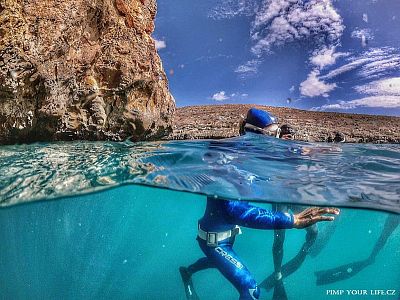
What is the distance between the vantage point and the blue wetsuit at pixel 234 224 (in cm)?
425

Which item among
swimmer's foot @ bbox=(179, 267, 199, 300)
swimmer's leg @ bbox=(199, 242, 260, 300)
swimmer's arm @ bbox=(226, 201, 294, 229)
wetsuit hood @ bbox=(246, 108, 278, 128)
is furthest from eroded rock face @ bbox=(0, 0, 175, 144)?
swimmer's arm @ bbox=(226, 201, 294, 229)

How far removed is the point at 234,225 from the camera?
5.27 m

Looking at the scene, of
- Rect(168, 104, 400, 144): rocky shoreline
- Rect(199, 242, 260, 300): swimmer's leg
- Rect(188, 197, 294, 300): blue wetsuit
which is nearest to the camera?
Rect(188, 197, 294, 300): blue wetsuit

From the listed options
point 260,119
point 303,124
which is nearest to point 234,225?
point 260,119

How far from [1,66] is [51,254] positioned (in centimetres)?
1806

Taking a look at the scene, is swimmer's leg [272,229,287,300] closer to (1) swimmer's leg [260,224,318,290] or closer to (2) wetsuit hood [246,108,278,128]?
(1) swimmer's leg [260,224,318,290]

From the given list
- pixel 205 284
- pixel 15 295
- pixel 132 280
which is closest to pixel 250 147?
pixel 15 295

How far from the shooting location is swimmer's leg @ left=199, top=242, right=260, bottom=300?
4.67m

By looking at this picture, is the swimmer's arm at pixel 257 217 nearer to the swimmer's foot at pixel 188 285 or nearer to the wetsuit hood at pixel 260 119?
the swimmer's foot at pixel 188 285

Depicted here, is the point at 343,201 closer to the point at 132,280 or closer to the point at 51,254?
the point at 51,254

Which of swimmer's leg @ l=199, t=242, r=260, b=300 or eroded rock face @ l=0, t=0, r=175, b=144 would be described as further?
eroded rock face @ l=0, t=0, r=175, b=144

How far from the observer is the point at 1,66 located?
720 cm

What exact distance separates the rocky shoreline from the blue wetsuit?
31.1ft

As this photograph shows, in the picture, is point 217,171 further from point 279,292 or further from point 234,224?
point 279,292
